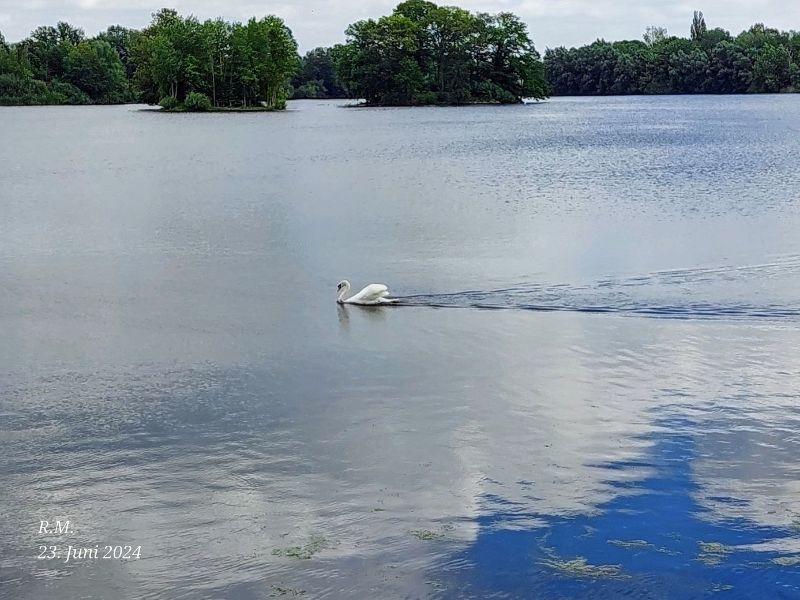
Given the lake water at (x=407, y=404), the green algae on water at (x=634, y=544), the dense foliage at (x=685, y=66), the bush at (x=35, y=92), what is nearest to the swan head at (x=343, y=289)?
the lake water at (x=407, y=404)

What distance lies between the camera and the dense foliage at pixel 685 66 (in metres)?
Result: 176

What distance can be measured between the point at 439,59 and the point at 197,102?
3464 cm

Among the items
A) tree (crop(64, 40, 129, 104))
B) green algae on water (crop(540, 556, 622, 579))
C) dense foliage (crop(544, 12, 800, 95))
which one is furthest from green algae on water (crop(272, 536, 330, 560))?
dense foliage (crop(544, 12, 800, 95))

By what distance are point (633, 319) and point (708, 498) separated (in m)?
7.35

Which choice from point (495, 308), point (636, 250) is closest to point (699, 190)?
point (636, 250)

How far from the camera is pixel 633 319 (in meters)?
16.9

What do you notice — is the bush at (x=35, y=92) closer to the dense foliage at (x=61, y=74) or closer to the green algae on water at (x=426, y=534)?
the dense foliage at (x=61, y=74)

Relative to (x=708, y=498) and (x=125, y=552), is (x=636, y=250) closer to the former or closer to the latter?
(x=708, y=498)

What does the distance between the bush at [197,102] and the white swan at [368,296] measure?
11398cm

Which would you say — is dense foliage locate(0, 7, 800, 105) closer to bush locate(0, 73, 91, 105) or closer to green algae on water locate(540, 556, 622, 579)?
bush locate(0, 73, 91, 105)

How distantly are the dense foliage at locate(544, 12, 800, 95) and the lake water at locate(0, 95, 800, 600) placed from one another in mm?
156507

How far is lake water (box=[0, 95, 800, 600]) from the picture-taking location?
880 centimetres

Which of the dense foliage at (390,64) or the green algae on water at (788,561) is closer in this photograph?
the green algae on water at (788,561)

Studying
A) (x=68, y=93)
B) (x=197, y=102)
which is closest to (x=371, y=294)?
(x=197, y=102)
